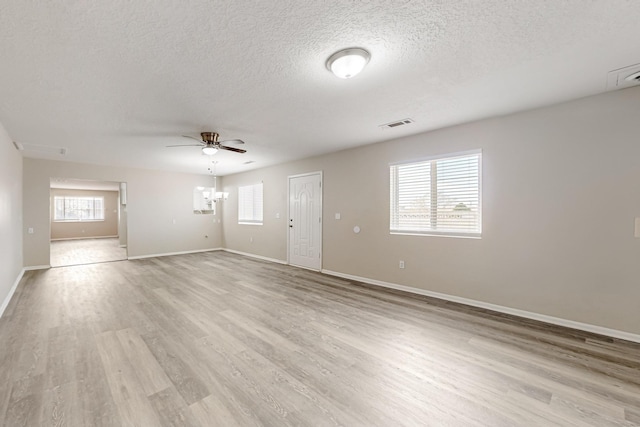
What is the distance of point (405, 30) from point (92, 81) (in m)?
2.86

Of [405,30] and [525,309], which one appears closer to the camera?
[405,30]

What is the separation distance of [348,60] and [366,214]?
313cm

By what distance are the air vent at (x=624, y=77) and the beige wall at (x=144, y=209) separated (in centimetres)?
887

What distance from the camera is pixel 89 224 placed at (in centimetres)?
1256

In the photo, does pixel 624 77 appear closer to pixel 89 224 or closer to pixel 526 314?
pixel 526 314

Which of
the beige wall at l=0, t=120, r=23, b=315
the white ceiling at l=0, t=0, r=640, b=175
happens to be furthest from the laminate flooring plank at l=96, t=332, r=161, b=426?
the white ceiling at l=0, t=0, r=640, b=175

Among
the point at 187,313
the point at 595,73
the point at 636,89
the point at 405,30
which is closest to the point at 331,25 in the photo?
the point at 405,30

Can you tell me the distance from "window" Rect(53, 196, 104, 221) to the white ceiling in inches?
431

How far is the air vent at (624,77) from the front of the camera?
2365 millimetres

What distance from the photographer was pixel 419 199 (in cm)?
425

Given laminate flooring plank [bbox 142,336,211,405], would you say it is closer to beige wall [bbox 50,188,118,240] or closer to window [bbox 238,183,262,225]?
window [bbox 238,183,262,225]

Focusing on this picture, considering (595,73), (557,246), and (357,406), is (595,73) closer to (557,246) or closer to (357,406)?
(557,246)

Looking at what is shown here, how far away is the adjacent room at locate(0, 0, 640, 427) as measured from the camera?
176 cm

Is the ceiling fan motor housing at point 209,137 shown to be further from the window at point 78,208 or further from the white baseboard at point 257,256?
the window at point 78,208
